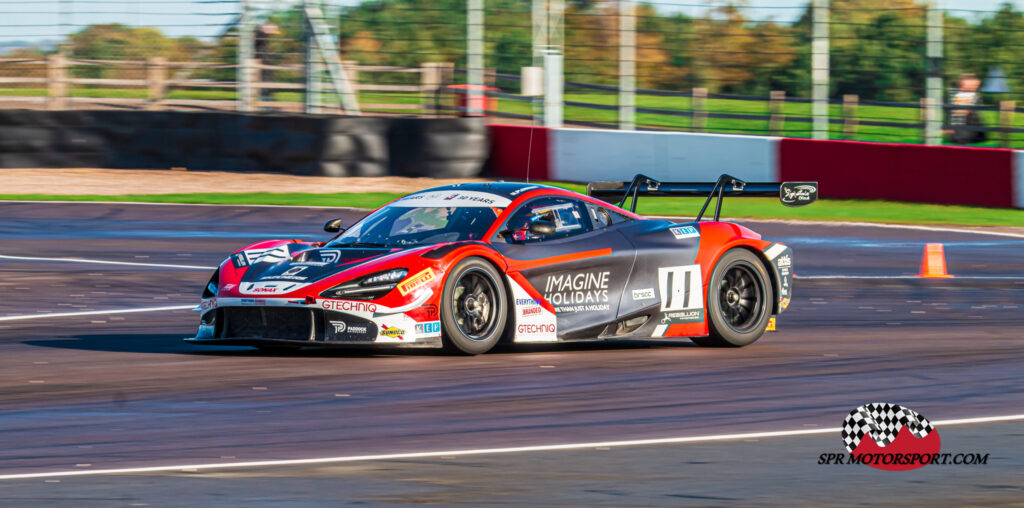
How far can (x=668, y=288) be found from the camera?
10523 millimetres

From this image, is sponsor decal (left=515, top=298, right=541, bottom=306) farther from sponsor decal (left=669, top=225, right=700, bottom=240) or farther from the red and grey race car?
sponsor decal (left=669, top=225, right=700, bottom=240)

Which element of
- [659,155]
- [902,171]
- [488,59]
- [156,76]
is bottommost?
[902,171]

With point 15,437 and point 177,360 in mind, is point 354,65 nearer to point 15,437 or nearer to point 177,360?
point 177,360

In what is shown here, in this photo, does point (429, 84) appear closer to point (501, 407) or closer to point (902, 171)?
point (902, 171)

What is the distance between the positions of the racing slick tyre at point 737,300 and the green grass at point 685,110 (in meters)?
14.2

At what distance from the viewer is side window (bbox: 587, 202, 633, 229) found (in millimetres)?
10594

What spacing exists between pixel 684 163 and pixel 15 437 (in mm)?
19565

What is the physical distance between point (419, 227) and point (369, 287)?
1001 mm

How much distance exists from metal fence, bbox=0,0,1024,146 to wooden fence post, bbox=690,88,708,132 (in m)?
0.03

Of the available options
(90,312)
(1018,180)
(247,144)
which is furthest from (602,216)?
(247,144)


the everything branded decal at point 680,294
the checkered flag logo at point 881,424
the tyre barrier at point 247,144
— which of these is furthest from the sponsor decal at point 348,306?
the tyre barrier at point 247,144

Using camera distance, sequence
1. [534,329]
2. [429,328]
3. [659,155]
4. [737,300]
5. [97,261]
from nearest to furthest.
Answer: [429,328] < [534,329] < [737,300] < [97,261] < [659,155]

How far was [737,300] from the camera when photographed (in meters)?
10.9

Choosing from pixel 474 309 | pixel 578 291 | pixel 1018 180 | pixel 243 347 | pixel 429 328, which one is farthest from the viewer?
pixel 1018 180
